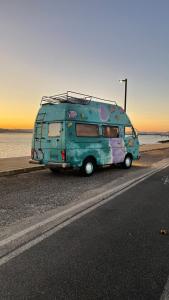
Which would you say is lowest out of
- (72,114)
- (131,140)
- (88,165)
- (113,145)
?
(88,165)

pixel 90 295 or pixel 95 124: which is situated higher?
pixel 95 124

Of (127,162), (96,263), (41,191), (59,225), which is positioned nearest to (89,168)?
(127,162)

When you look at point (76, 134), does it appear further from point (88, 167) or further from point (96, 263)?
point (96, 263)

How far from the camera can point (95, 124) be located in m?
12.3

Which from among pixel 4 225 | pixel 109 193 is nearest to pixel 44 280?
pixel 4 225

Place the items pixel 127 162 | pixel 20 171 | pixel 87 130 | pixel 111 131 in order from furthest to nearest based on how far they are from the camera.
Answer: pixel 127 162, pixel 111 131, pixel 20 171, pixel 87 130

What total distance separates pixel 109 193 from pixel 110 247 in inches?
155

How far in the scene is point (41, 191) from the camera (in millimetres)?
8539

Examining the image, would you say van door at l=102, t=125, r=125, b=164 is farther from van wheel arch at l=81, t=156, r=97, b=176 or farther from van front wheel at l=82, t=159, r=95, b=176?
van front wheel at l=82, t=159, r=95, b=176

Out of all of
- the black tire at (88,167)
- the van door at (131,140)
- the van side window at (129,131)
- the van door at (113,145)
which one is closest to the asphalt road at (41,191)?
the black tire at (88,167)

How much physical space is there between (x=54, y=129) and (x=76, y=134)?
966mm

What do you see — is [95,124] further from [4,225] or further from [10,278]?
[10,278]

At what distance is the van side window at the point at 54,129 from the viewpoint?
36.8 feet

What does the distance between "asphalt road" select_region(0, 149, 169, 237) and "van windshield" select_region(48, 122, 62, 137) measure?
1.82 m
